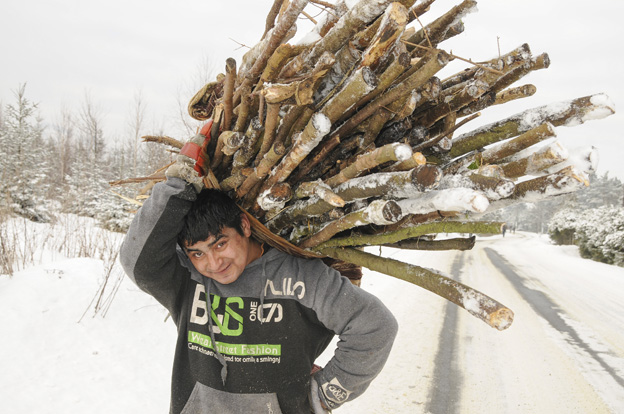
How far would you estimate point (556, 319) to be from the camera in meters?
5.27

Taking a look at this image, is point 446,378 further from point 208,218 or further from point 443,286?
point 208,218

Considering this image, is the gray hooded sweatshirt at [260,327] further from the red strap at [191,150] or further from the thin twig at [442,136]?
the thin twig at [442,136]

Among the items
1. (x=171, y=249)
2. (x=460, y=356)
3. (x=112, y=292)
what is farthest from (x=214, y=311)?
(x=460, y=356)

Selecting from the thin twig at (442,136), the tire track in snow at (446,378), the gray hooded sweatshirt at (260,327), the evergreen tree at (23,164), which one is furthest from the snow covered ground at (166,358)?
the evergreen tree at (23,164)

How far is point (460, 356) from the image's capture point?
3805mm

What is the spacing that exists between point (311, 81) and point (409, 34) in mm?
523

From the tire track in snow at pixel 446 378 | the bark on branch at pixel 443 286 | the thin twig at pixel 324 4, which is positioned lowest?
the tire track in snow at pixel 446 378

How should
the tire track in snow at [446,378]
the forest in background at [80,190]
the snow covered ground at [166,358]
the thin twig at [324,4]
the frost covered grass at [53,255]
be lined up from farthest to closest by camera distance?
the forest in background at [80,190] < the frost covered grass at [53,255] < the tire track in snow at [446,378] < the snow covered ground at [166,358] < the thin twig at [324,4]

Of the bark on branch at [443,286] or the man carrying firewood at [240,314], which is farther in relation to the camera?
the man carrying firewood at [240,314]

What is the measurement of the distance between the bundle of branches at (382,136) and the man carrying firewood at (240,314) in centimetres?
14

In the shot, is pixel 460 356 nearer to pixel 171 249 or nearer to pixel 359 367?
pixel 359 367

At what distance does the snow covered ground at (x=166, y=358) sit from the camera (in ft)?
9.11

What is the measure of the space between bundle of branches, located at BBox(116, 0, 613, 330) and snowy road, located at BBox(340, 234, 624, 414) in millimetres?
2202

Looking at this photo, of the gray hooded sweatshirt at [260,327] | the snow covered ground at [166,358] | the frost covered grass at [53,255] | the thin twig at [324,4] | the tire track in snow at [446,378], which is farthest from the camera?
the frost covered grass at [53,255]
